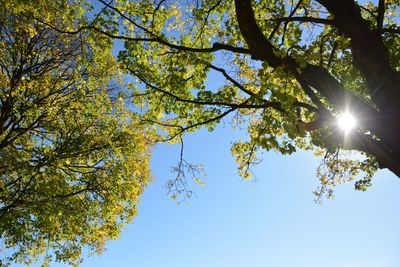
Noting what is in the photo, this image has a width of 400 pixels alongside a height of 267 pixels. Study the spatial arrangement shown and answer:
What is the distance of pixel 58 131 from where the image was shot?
45.9 ft

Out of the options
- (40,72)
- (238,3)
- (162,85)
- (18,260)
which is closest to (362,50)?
(238,3)

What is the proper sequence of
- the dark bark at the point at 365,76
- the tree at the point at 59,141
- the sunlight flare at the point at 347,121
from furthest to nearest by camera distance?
the tree at the point at 59,141
the sunlight flare at the point at 347,121
the dark bark at the point at 365,76

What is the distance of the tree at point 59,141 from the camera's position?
1223 centimetres

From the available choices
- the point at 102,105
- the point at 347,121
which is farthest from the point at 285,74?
the point at 102,105

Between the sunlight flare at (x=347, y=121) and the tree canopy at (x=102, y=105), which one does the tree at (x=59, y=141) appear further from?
the sunlight flare at (x=347, y=121)

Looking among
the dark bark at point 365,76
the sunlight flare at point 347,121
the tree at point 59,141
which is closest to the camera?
the dark bark at point 365,76

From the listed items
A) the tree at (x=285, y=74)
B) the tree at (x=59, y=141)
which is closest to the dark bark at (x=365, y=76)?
the tree at (x=285, y=74)

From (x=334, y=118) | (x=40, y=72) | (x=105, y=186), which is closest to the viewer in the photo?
(x=334, y=118)

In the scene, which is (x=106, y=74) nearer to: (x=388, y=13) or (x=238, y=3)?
(x=238, y=3)

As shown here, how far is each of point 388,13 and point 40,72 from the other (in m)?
14.8

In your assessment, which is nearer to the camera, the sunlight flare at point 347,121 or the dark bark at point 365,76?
the dark bark at point 365,76

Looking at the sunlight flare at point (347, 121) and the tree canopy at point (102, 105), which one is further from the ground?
the tree canopy at point (102, 105)

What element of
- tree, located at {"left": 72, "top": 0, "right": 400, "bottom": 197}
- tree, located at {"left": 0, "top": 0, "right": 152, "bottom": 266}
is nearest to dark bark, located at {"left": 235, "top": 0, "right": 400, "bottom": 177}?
tree, located at {"left": 72, "top": 0, "right": 400, "bottom": 197}

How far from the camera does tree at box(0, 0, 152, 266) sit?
12.2m
